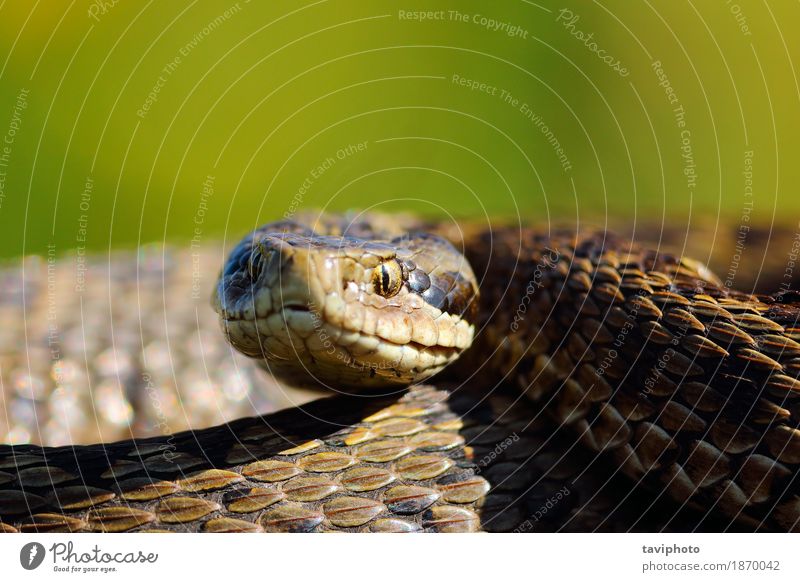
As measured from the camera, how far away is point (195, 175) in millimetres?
8484

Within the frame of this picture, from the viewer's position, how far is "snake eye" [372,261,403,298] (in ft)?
11.8

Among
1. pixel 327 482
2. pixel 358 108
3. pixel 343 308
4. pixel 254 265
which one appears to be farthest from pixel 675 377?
pixel 358 108

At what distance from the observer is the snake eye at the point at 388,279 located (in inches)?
141

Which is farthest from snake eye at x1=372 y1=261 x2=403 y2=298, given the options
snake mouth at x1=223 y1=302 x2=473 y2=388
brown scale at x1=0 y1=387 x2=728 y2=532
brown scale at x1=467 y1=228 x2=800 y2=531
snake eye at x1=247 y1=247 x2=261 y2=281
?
brown scale at x1=467 y1=228 x2=800 y2=531

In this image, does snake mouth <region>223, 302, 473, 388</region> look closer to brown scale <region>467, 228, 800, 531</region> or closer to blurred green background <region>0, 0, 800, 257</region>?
brown scale <region>467, 228, 800, 531</region>

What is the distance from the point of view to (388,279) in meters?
3.64

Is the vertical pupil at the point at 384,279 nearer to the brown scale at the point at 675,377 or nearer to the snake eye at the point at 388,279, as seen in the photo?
the snake eye at the point at 388,279

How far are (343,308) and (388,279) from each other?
39cm
